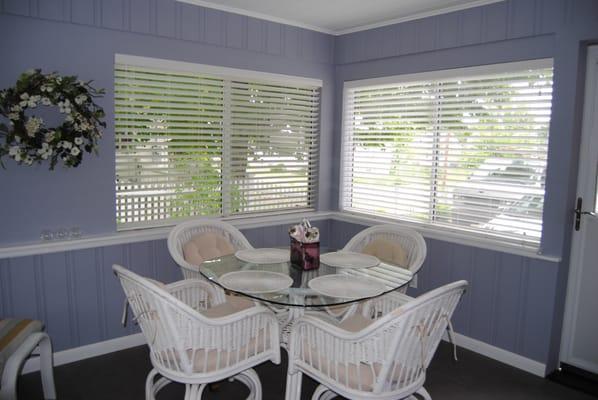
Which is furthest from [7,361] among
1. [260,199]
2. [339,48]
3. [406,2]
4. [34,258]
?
[339,48]

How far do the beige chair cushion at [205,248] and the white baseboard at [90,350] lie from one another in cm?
84

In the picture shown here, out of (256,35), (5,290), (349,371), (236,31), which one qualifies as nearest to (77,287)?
(5,290)

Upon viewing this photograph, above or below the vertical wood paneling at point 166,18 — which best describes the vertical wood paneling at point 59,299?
below

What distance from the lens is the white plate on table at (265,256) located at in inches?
116

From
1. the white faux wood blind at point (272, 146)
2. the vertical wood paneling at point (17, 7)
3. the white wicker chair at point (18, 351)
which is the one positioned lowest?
the white wicker chair at point (18, 351)

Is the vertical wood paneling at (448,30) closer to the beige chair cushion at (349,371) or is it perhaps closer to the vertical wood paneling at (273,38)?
the vertical wood paneling at (273,38)

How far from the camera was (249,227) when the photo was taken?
13.4ft

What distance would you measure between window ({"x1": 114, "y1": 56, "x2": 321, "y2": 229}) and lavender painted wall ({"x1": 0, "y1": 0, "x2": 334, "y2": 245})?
0.36 feet

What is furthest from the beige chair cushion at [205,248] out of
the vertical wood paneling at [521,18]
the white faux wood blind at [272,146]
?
the vertical wood paneling at [521,18]

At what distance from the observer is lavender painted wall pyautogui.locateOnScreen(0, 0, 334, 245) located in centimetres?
296

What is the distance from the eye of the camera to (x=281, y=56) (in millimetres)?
4203

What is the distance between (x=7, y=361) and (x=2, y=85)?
166 centimetres

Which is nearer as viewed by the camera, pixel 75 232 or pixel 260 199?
pixel 75 232

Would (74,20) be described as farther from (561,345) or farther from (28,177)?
(561,345)
